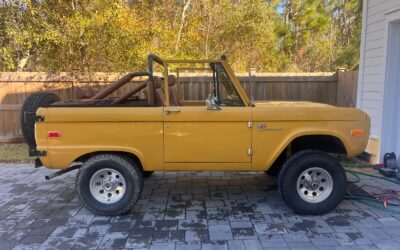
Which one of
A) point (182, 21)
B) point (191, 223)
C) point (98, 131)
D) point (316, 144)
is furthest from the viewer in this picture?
point (182, 21)

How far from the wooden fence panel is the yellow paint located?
167 inches

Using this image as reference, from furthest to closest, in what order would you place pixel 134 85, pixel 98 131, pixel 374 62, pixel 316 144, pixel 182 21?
pixel 182 21 → pixel 134 85 → pixel 374 62 → pixel 316 144 → pixel 98 131

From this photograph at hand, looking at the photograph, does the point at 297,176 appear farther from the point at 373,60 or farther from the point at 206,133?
the point at 373,60

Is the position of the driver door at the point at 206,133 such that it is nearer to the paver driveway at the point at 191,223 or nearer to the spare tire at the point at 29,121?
the paver driveway at the point at 191,223

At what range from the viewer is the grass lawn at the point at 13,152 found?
7926 mm

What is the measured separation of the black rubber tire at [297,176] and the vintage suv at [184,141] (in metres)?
0.01

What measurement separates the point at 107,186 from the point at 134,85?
4.85m

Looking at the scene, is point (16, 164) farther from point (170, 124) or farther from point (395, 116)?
point (395, 116)

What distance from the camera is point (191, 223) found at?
177 inches

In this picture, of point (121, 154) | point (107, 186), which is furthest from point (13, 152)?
point (121, 154)

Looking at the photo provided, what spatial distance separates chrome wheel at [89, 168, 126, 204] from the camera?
4703mm

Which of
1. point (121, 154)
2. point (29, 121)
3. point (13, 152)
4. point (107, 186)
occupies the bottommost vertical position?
point (13, 152)

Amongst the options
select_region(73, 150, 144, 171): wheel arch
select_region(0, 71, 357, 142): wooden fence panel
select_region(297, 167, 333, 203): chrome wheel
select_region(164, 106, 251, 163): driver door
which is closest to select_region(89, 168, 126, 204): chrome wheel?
select_region(73, 150, 144, 171): wheel arch

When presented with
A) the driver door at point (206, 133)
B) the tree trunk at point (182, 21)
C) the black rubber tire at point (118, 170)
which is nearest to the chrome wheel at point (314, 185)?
the driver door at point (206, 133)
